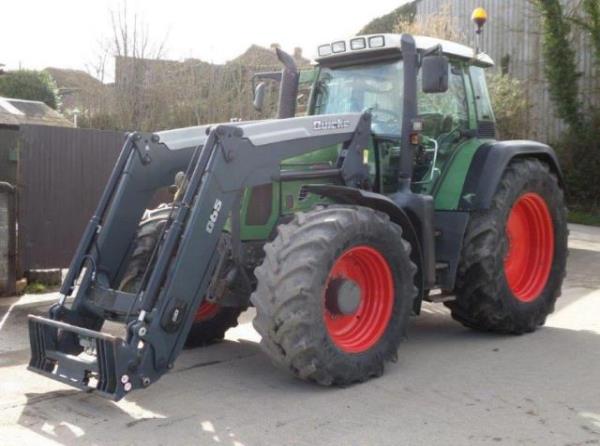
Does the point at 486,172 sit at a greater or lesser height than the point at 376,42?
lesser

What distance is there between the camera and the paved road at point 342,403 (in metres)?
4.25

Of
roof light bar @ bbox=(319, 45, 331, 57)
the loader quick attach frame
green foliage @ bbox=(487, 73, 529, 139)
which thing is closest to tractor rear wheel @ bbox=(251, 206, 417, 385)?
the loader quick attach frame

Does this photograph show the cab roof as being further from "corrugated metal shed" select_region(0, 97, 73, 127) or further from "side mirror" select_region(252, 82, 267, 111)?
"corrugated metal shed" select_region(0, 97, 73, 127)

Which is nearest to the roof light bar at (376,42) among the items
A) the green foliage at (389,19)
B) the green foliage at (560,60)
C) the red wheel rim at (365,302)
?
the red wheel rim at (365,302)

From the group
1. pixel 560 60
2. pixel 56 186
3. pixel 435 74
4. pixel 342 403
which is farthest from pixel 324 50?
pixel 560 60

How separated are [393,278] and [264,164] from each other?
120 cm

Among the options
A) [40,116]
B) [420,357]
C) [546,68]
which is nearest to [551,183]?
[420,357]

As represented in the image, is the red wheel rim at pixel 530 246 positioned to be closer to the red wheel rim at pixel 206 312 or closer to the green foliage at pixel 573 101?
the red wheel rim at pixel 206 312

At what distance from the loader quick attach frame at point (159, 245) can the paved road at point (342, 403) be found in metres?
0.26

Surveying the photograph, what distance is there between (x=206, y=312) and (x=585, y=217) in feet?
41.1

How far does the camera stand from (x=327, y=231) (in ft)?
16.1

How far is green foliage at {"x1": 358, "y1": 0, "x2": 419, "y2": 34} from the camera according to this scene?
2250 centimetres

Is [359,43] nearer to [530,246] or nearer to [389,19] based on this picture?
[530,246]

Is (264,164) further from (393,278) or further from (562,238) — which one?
(562,238)
